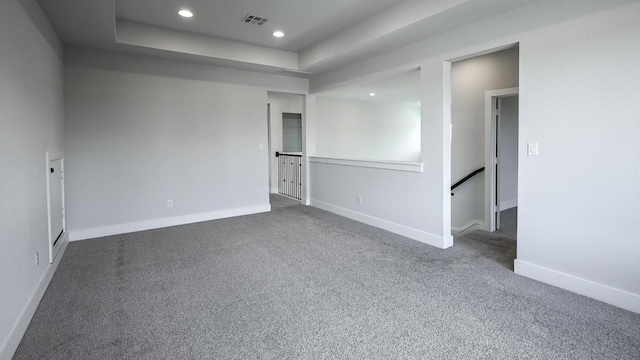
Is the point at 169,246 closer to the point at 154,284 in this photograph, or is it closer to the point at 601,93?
the point at 154,284

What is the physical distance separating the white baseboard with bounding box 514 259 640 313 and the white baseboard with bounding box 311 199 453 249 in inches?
34.7

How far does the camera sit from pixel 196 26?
425 centimetres

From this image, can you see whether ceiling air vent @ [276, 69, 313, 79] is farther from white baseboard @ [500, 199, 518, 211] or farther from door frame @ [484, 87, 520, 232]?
white baseboard @ [500, 199, 518, 211]

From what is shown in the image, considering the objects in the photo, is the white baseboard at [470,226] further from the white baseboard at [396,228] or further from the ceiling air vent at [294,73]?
the ceiling air vent at [294,73]

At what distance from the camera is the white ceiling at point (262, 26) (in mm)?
3193

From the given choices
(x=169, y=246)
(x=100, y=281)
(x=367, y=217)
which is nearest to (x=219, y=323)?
(x=100, y=281)

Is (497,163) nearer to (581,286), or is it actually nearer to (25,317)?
(581,286)

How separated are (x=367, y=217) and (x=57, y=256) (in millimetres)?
3890

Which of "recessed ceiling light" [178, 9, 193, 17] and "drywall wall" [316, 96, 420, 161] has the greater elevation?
"recessed ceiling light" [178, 9, 193, 17]

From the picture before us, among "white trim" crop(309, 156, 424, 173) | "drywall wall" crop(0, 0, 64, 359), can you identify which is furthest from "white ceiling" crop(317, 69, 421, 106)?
"drywall wall" crop(0, 0, 64, 359)

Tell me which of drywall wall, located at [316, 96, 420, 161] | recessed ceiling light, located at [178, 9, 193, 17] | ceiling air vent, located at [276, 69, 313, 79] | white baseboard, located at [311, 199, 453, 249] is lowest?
white baseboard, located at [311, 199, 453, 249]

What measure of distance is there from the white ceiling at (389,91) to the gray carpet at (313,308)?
3.18 meters

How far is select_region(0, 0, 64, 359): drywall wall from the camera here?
6.68 feet

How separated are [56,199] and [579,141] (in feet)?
16.9
